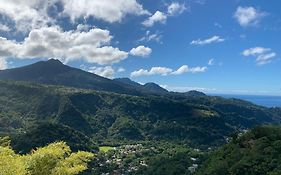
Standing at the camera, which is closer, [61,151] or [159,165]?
[61,151]

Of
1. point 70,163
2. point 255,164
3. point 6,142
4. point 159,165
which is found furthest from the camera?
point 159,165

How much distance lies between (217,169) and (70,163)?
3392 inches

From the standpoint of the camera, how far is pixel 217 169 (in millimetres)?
105438

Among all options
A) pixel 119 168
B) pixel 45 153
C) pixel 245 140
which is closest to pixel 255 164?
pixel 245 140

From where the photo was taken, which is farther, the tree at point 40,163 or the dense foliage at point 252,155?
the dense foliage at point 252,155

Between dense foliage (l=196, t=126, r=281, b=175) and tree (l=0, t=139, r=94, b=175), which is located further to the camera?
dense foliage (l=196, t=126, r=281, b=175)

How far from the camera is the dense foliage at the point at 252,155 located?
3814 inches

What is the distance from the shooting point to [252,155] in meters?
102

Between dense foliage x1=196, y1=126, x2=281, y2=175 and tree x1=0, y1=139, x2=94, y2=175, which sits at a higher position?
tree x1=0, y1=139, x2=94, y2=175

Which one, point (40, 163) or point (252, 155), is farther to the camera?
point (252, 155)

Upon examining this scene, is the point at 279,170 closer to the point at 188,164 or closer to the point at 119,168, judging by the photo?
the point at 188,164

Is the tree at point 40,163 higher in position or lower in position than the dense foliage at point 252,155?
higher

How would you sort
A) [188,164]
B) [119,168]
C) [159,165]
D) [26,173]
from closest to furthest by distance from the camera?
[26,173]
[188,164]
[159,165]
[119,168]

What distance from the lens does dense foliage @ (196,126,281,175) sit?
318 feet
